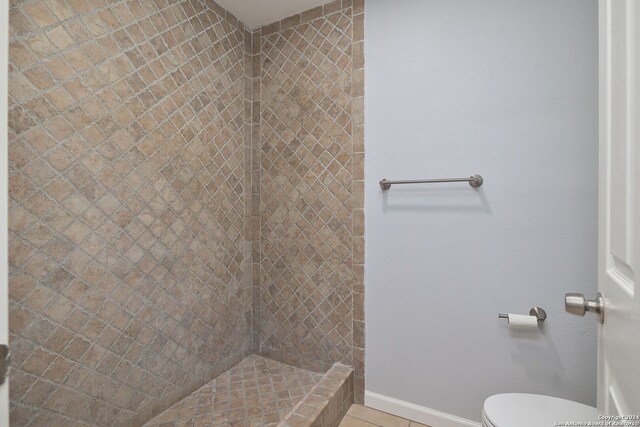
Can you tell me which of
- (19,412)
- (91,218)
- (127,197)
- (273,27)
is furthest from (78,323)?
(273,27)

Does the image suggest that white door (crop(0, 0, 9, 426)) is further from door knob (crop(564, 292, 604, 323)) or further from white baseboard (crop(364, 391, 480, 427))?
white baseboard (crop(364, 391, 480, 427))

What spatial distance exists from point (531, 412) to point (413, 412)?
2.04ft

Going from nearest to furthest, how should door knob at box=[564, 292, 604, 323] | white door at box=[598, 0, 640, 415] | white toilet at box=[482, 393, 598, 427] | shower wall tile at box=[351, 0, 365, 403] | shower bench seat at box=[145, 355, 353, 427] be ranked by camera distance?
white door at box=[598, 0, 640, 415] < door knob at box=[564, 292, 604, 323] < white toilet at box=[482, 393, 598, 427] < shower bench seat at box=[145, 355, 353, 427] < shower wall tile at box=[351, 0, 365, 403]

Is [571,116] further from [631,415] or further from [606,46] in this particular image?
[631,415]

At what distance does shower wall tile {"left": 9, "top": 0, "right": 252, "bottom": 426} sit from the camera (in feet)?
3.45

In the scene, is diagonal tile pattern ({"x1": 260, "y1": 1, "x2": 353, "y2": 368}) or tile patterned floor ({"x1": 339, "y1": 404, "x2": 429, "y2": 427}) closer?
tile patterned floor ({"x1": 339, "y1": 404, "x2": 429, "y2": 427})

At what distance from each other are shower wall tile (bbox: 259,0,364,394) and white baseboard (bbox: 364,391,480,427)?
236 mm

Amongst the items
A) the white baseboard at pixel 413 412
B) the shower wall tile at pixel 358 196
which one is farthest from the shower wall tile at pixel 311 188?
the white baseboard at pixel 413 412

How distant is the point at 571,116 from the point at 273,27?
1674 mm

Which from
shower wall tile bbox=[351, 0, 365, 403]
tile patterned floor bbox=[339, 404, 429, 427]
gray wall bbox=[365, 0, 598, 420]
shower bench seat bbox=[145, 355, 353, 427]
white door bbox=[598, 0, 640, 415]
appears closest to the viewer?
white door bbox=[598, 0, 640, 415]

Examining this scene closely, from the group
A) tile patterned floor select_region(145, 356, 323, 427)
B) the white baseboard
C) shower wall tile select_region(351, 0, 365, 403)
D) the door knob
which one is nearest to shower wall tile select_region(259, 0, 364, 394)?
shower wall tile select_region(351, 0, 365, 403)

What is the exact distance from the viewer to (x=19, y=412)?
103 cm

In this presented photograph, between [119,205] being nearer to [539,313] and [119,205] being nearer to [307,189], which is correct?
[307,189]

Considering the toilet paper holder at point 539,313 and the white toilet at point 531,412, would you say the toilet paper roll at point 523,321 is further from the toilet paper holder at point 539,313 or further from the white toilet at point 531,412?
the white toilet at point 531,412
